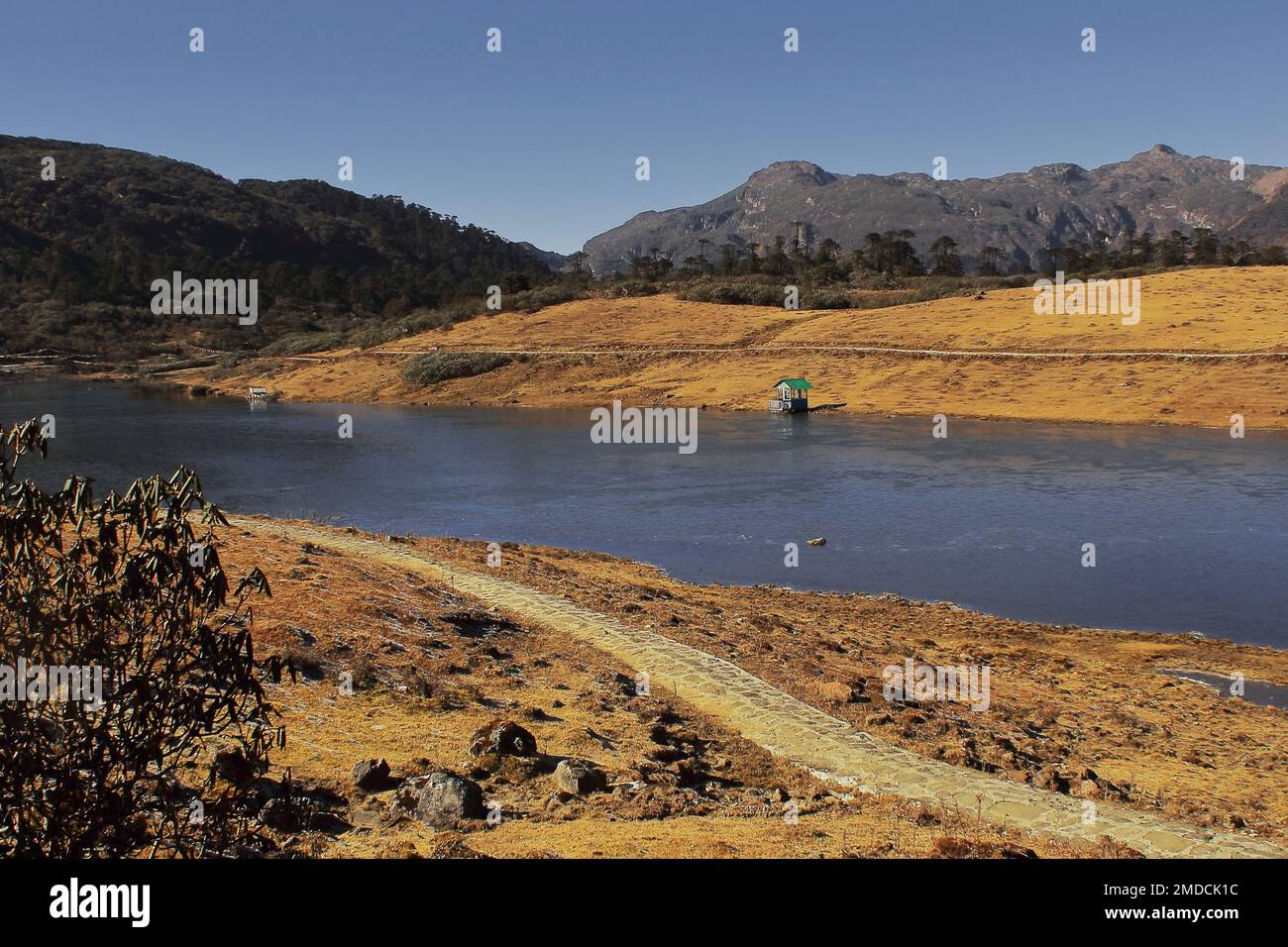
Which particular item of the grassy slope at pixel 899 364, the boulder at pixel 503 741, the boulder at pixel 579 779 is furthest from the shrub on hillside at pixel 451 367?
the boulder at pixel 579 779

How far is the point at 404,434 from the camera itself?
211 ft

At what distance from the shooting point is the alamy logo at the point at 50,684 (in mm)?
6121

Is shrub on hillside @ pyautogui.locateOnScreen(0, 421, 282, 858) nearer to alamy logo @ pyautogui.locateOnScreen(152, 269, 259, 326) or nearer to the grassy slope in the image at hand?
the grassy slope

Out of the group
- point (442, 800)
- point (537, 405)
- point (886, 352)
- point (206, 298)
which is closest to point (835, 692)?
point (442, 800)

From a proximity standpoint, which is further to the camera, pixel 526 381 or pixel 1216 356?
pixel 526 381

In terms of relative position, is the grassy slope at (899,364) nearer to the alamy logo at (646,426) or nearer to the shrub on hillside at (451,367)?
the shrub on hillside at (451,367)

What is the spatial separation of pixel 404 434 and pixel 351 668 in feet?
169

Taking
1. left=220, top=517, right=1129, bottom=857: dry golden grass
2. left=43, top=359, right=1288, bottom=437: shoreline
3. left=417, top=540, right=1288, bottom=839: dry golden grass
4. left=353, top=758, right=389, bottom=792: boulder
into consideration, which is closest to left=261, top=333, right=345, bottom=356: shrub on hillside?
left=43, top=359, right=1288, bottom=437: shoreline
